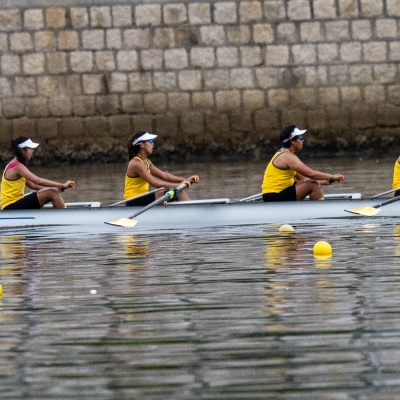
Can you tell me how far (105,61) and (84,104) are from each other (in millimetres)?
969

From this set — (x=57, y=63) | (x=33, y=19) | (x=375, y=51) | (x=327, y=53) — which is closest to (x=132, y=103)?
(x=57, y=63)

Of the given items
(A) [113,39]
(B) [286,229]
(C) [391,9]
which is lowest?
(B) [286,229]

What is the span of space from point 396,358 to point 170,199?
7.24 metres

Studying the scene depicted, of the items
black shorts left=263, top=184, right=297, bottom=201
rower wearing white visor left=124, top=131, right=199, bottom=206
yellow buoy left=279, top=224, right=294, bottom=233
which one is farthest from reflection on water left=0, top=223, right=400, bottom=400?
rower wearing white visor left=124, top=131, right=199, bottom=206

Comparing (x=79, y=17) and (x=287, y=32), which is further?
(x=79, y=17)

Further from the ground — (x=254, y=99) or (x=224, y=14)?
(x=224, y=14)

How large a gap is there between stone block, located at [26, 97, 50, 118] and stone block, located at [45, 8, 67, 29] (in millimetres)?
1459

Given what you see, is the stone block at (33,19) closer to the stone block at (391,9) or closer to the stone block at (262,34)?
the stone block at (262,34)

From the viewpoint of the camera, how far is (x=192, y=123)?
2489 cm

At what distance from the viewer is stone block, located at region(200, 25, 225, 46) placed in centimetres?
2439

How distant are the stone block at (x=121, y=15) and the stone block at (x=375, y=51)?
458 cm

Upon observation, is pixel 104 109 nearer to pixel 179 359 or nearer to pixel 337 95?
pixel 337 95

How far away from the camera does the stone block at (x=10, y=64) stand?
24.6 meters

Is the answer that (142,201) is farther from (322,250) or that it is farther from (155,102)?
(155,102)
